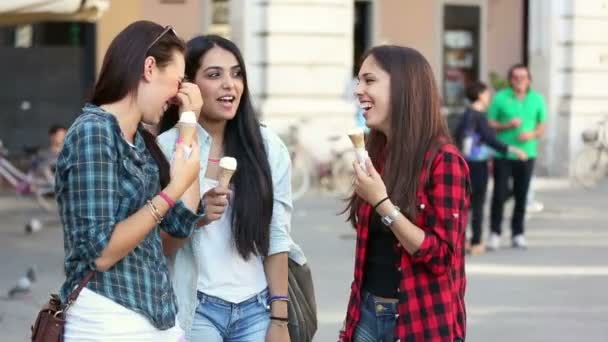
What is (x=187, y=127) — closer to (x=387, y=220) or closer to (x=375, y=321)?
(x=387, y=220)

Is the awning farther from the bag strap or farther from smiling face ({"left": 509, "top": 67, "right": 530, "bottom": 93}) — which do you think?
the bag strap

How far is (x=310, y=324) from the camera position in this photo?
4457 mm

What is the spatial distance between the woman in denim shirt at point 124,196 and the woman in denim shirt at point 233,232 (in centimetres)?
53

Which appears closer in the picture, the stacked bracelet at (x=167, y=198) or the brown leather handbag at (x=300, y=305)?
the stacked bracelet at (x=167, y=198)

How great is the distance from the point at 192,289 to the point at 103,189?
848mm

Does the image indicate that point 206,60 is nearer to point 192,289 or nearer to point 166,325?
point 192,289

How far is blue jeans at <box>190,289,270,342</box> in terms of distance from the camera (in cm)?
424

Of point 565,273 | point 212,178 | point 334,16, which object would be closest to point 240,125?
point 212,178

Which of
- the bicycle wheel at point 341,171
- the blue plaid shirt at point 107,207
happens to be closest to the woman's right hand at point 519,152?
the bicycle wheel at point 341,171

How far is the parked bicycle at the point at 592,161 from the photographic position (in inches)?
766

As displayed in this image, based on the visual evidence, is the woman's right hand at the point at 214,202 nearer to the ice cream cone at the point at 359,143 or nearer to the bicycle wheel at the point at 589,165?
the ice cream cone at the point at 359,143

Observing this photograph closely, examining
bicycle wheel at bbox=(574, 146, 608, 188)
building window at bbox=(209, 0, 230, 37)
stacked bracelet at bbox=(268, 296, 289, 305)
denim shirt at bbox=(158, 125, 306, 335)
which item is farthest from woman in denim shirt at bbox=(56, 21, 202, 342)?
building window at bbox=(209, 0, 230, 37)

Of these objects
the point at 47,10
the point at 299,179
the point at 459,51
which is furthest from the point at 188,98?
the point at 459,51

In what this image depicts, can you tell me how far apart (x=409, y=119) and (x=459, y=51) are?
20.0 m
